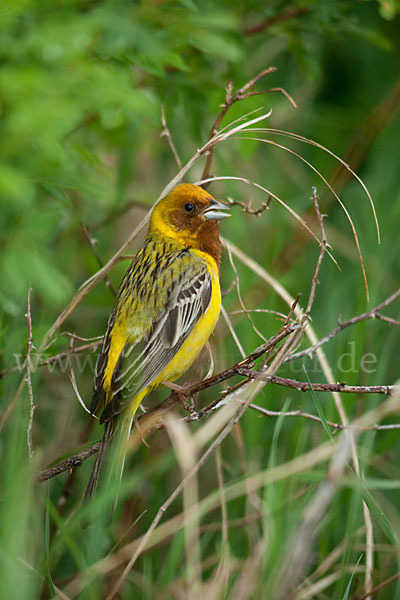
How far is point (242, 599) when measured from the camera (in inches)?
79.0

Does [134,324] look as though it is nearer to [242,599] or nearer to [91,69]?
[91,69]

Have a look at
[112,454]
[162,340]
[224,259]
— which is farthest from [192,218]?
[112,454]

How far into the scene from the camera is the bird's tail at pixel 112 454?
2936 millimetres

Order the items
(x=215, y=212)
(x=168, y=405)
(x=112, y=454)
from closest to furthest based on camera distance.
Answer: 1. (x=112, y=454)
2. (x=168, y=405)
3. (x=215, y=212)

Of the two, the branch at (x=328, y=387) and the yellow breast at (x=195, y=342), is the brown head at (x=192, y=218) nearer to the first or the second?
the yellow breast at (x=195, y=342)

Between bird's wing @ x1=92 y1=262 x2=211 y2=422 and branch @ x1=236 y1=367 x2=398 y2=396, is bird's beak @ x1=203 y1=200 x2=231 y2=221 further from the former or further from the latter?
branch @ x1=236 y1=367 x2=398 y2=396

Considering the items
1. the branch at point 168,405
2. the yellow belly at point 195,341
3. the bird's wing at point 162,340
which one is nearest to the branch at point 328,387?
the branch at point 168,405

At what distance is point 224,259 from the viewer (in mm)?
5047

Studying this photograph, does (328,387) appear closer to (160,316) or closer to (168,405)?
(168,405)

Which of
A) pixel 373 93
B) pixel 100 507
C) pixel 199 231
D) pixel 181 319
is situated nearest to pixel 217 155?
pixel 199 231

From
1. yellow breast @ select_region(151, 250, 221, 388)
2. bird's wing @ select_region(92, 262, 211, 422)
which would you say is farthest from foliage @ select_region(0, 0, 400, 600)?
bird's wing @ select_region(92, 262, 211, 422)

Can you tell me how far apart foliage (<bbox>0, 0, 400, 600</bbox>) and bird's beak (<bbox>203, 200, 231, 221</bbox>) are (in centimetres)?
34

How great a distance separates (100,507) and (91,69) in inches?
55.3

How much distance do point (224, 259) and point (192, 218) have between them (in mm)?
1060
